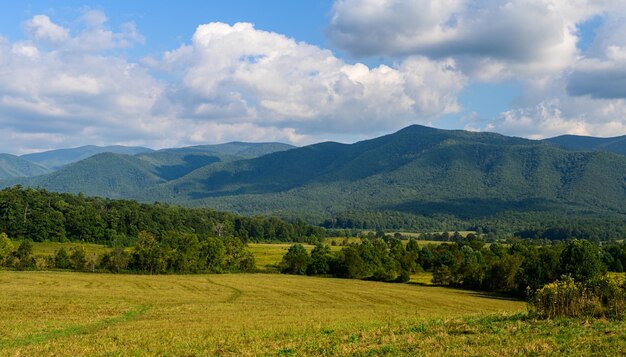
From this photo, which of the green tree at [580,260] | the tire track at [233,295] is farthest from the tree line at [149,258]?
the green tree at [580,260]

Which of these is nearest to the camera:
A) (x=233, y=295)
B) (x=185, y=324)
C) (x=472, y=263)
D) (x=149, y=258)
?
(x=185, y=324)

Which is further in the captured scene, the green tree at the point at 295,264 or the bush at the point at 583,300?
the green tree at the point at 295,264

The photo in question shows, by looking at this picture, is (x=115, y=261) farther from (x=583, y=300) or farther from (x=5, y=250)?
(x=583, y=300)

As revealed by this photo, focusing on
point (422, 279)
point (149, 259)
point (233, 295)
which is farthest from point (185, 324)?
point (422, 279)

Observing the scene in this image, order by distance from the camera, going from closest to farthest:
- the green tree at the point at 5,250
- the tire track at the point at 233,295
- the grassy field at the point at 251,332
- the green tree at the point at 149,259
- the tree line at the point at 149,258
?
the grassy field at the point at 251,332, the tire track at the point at 233,295, the green tree at the point at 5,250, the tree line at the point at 149,258, the green tree at the point at 149,259

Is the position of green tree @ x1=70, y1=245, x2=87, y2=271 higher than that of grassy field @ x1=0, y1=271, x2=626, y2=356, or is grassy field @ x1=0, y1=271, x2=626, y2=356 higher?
grassy field @ x1=0, y1=271, x2=626, y2=356

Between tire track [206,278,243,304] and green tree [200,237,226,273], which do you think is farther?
green tree [200,237,226,273]

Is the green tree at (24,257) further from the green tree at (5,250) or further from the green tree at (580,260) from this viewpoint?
the green tree at (580,260)

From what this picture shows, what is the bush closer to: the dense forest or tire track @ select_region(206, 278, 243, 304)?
tire track @ select_region(206, 278, 243, 304)

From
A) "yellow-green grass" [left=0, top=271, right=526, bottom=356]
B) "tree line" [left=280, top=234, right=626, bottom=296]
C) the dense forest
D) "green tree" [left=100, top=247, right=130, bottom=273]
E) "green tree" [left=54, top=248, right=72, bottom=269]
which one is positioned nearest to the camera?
"yellow-green grass" [left=0, top=271, right=526, bottom=356]

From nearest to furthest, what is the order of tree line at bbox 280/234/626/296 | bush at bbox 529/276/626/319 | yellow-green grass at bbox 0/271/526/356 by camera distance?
yellow-green grass at bbox 0/271/526/356 → bush at bbox 529/276/626/319 → tree line at bbox 280/234/626/296

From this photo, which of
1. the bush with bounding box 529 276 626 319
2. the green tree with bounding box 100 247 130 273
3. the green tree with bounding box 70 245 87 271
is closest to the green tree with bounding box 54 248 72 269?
the green tree with bounding box 70 245 87 271

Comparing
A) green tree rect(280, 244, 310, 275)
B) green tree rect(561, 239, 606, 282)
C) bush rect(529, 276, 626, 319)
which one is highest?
bush rect(529, 276, 626, 319)

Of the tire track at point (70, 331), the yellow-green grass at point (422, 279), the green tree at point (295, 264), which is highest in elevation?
the tire track at point (70, 331)
